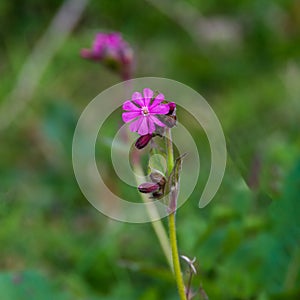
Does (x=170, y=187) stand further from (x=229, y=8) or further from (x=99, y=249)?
(x=229, y=8)

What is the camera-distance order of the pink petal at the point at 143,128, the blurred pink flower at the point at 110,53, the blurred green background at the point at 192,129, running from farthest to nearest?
the blurred pink flower at the point at 110,53, the blurred green background at the point at 192,129, the pink petal at the point at 143,128

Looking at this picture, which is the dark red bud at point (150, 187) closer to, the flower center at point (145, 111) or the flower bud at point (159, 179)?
the flower bud at point (159, 179)

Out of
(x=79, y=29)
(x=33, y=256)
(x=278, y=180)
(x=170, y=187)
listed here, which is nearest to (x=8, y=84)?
(x=79, y=29)

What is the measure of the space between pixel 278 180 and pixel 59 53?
1726mm

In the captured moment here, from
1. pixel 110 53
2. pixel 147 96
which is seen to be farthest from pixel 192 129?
pixel 147 96

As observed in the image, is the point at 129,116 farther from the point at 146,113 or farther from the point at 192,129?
the point at 192,129

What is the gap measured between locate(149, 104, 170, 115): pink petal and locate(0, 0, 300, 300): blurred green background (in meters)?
0.37

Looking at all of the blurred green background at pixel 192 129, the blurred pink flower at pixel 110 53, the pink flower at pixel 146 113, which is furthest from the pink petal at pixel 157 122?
the blurred pink flower at pixel 110 53

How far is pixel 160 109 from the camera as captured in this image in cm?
100

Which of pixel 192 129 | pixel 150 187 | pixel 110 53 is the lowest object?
pixel 150 187

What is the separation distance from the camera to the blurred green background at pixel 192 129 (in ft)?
5.31

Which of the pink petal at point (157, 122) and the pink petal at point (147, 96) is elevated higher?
the pink petal at point (147, 96)

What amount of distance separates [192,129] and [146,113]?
196cm

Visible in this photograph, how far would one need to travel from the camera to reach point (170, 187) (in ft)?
3.30
